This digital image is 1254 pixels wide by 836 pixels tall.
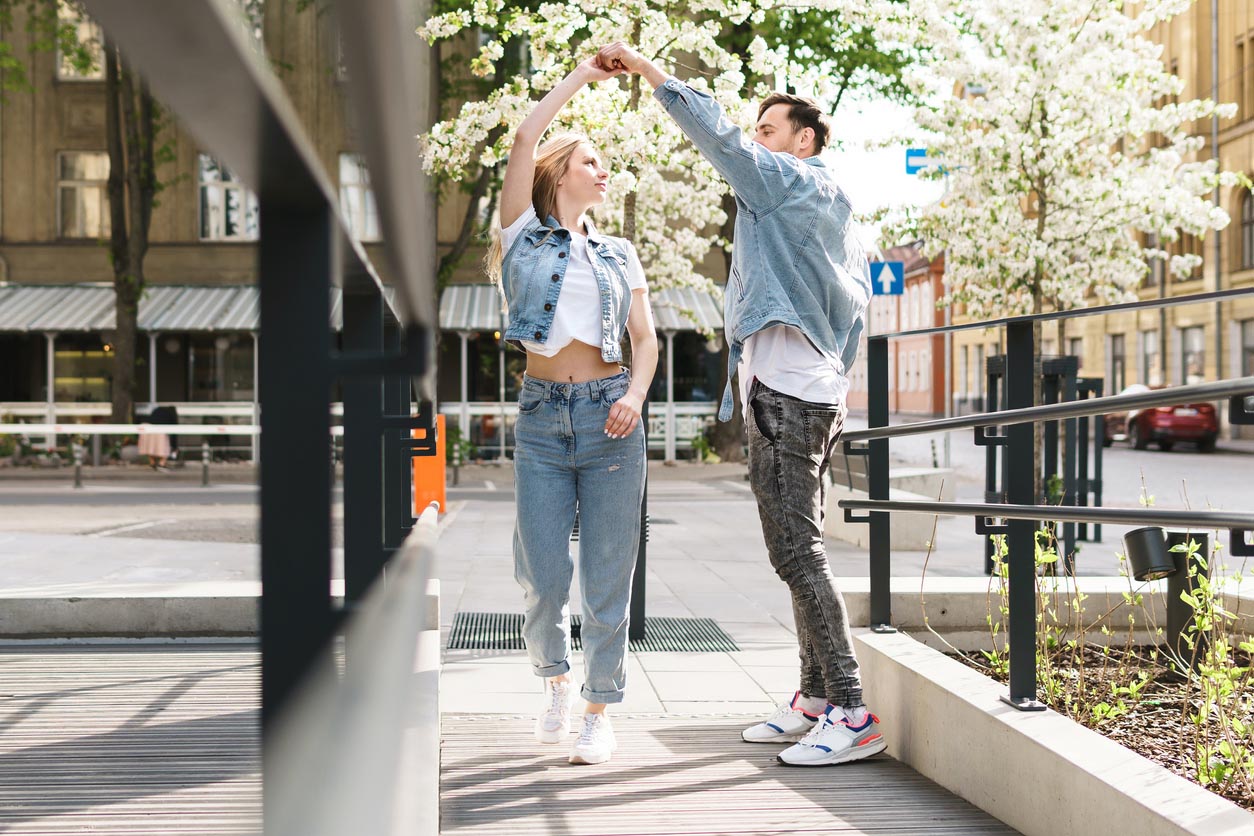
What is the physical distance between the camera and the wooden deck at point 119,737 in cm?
286

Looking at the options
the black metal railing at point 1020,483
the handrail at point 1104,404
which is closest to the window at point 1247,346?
the black metal railing at point 1020,483

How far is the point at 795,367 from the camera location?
361 cm

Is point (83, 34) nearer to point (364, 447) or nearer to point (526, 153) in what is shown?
point (364, 447)

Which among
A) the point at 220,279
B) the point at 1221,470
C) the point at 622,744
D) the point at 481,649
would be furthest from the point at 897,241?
the point at 220,279

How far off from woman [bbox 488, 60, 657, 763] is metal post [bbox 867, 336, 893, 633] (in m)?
0.96

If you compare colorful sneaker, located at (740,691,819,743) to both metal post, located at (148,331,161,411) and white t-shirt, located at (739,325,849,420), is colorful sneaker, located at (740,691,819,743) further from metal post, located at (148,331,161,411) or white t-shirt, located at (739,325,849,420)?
metal post, located at (148,331,161,411)

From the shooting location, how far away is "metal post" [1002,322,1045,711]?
128 inches

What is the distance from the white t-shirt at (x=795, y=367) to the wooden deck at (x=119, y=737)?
5.24ft

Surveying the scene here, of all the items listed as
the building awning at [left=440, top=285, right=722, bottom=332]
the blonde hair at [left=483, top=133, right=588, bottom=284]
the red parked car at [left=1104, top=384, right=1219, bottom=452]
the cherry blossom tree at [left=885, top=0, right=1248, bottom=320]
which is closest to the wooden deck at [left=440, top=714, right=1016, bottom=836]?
the blonde hair at [left=483, top=133, right=588, bottom=284]

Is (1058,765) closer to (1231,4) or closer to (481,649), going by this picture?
(481,649)

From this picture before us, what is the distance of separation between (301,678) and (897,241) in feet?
52.8

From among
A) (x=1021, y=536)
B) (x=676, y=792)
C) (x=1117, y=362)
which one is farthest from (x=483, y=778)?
(x=1117, y=362)

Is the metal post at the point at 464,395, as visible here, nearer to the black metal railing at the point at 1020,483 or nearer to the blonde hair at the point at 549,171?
the black metal railing at the point at 1020,483

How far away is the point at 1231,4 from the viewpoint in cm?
3512
